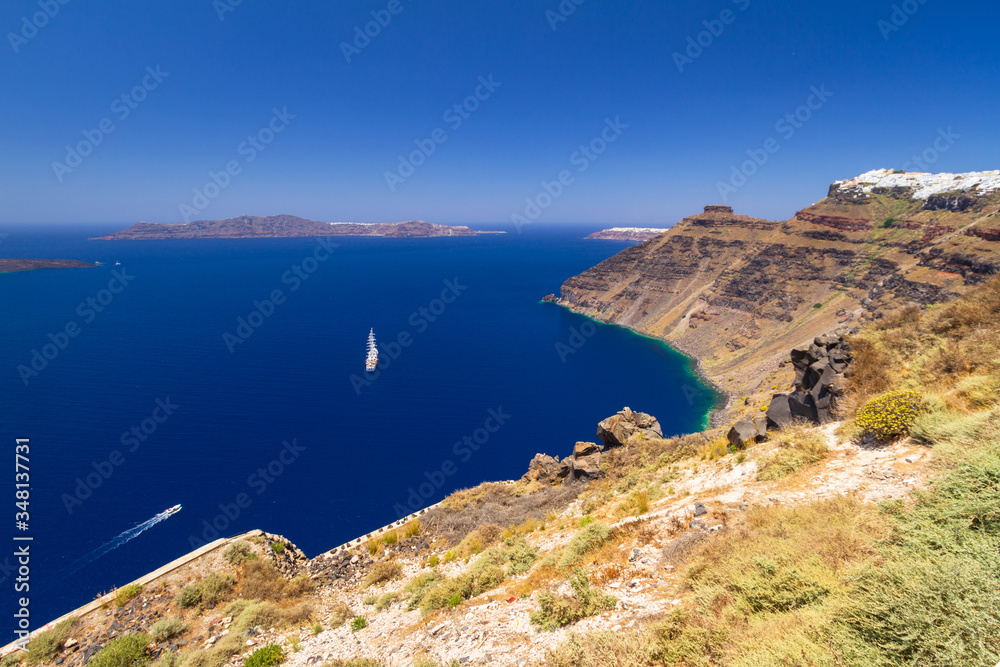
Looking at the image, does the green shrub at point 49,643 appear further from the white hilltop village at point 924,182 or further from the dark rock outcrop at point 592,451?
the white hilltop village at point 924,182

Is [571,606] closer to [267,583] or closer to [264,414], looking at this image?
[267,583]

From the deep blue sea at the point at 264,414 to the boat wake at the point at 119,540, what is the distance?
0.16 meters

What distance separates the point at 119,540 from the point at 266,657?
125 feet

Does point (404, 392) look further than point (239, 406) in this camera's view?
Yes

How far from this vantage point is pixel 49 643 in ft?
44.5

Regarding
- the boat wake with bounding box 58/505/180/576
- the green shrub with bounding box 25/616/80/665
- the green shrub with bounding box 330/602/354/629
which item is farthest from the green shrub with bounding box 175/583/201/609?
the boat wake with bounding box 58/505/180/576

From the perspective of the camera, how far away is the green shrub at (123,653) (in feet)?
40.7

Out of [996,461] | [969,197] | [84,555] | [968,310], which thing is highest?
[969,197]

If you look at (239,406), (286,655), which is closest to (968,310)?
(286,655)

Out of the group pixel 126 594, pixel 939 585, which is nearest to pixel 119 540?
pixel 126 594

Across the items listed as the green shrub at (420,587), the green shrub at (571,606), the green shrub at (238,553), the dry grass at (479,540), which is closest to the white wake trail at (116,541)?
the green shrub at (238,553)

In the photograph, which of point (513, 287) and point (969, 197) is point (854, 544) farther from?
point (513, 287)

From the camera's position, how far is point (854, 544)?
734cm

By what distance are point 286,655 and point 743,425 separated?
19.2m
